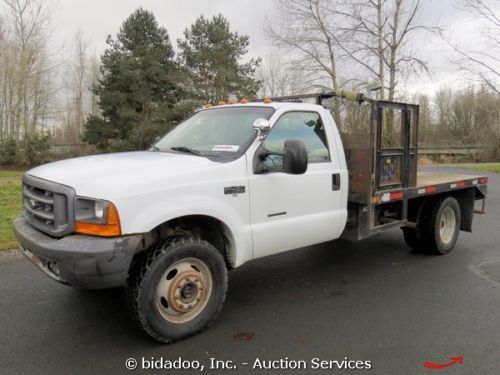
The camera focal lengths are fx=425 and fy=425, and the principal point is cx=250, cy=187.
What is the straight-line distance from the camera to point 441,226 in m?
6.23

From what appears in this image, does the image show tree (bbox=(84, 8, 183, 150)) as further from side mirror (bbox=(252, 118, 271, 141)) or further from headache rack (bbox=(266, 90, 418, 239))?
side mirror (bbox=(252, 118, 271, 141))

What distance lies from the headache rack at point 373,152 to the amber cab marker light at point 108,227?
2.83 meters

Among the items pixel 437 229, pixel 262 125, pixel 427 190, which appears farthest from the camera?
pixel 437 229

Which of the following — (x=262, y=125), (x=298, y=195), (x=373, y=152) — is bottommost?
(x=298, y=195)

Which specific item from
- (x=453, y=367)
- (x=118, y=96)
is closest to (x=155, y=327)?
(x=453, y=367)

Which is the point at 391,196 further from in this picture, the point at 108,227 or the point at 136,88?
the point at 136,88

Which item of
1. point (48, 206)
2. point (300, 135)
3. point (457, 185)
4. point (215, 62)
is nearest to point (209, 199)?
point (48, 206)

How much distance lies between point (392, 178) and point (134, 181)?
3.40 meters

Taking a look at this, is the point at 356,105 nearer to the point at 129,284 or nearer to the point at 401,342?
the point at 401,342

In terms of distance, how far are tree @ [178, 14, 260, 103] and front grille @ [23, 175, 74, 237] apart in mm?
22800

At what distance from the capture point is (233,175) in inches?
145

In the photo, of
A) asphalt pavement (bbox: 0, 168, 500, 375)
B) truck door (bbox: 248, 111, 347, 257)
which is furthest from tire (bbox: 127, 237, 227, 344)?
truck door (bbox: 248, 111, 347, 257)

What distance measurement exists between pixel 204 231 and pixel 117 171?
101cm

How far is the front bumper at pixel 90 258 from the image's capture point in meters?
2.98
